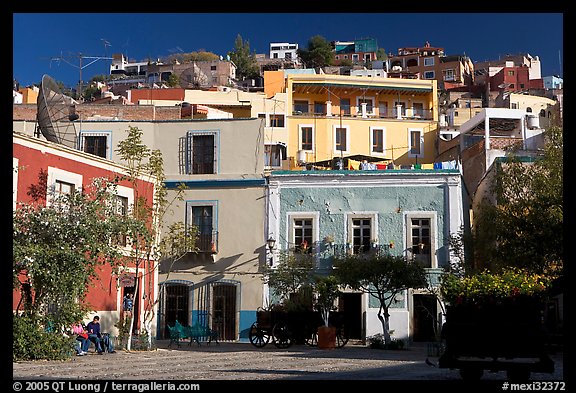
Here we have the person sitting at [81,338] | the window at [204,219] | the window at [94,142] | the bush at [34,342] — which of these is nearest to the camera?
the bush at [34,342]

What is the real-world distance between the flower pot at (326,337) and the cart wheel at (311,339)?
35.4 inches

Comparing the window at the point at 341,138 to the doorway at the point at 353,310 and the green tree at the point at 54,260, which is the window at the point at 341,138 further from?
the green tree at the point at 54,260

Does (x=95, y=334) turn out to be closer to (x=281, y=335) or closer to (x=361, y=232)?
(x=281, y=335)

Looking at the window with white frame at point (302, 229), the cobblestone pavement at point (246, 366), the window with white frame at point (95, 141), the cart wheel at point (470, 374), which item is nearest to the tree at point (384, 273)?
the cobblestone pavement at point (246, 366)

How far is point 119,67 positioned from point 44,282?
98762mm

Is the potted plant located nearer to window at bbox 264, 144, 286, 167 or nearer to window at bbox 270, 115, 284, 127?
window at bbox 264, 144, 286, 167

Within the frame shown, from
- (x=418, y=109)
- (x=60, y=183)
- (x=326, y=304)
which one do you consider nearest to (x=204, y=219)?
(x=326, y=304)

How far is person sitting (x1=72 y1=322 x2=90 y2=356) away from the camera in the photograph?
21922 mm

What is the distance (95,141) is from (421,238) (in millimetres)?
13790

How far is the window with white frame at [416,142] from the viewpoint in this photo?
1929 inches

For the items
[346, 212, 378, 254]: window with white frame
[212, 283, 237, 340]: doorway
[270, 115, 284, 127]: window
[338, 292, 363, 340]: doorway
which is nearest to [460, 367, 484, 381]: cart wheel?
[338, 292, 363, 340]: doorway

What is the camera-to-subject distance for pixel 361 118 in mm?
48531
